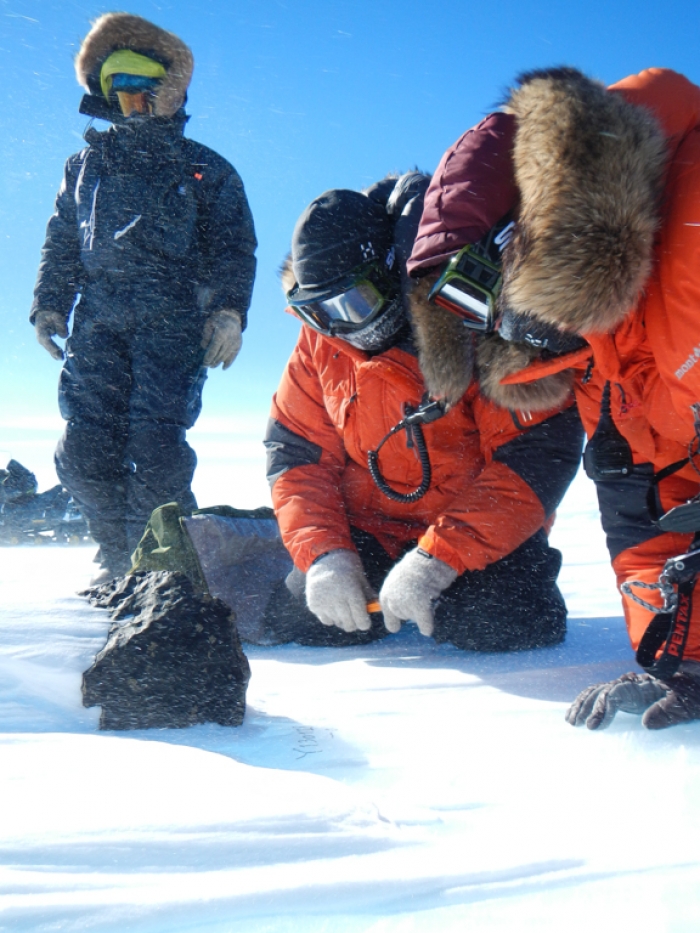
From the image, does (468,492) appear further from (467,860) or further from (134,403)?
(134,403)

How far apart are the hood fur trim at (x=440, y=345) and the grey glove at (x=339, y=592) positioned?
1.92 ft

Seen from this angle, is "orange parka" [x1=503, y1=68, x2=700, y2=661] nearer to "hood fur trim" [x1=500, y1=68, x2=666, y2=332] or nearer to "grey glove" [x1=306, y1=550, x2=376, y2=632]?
"hood fur trim" [x1=500, y1=68, x2=666, y2=332]

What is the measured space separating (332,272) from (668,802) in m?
1.43

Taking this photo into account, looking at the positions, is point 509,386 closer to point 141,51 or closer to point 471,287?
point 471,287

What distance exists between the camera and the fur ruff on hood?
3.12 m

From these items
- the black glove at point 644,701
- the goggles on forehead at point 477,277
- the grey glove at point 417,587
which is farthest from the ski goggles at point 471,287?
the black glove at point 644,701

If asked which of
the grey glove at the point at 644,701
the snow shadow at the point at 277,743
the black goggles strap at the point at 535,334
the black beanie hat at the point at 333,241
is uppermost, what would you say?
the black beanie hat at the point at 333,241

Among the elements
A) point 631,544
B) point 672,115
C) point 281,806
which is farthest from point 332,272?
point 281,806

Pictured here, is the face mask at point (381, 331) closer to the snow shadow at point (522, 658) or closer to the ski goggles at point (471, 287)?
the ski goggles at point (471, 287)

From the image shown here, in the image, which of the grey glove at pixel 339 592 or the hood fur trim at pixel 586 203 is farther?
the grey glove at pixel 339 592

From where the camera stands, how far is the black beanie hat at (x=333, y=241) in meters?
1.95

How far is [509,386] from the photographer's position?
177cm

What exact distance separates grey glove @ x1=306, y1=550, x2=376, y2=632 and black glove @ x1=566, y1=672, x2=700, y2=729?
0.76 metres

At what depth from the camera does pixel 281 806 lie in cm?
101
